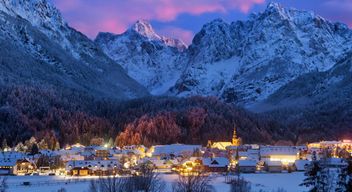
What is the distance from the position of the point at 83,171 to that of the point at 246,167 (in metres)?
30.9

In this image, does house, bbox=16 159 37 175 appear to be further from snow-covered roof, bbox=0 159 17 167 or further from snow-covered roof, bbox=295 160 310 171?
snow-covered roof, bbox=295 160 310 171

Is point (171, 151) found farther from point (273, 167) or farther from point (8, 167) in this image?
point (8, 167)

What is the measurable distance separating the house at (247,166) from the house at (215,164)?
259cm

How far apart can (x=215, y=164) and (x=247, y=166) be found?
6156 mm

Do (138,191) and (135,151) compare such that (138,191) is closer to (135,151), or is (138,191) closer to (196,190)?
(196,190)

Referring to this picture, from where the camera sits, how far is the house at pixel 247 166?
130m

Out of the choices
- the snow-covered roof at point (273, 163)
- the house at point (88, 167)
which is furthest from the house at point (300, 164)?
the house at point (88, 167)

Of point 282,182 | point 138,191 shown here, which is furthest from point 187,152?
point 138,191

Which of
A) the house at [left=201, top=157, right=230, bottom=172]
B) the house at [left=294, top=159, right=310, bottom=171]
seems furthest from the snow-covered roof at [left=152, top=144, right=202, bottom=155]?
the house at [left=294, top=159, right=310, bottom=171]

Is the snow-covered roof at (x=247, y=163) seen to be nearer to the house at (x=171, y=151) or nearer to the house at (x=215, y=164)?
the house at (x=215, y=164)

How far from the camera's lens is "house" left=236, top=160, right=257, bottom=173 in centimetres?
12975

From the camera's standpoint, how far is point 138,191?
65.4 metres

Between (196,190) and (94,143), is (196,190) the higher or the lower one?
the lower one

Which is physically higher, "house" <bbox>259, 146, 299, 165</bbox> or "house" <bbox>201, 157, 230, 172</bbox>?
"house" <bbox>259, 146, 299, 165</bbox>
